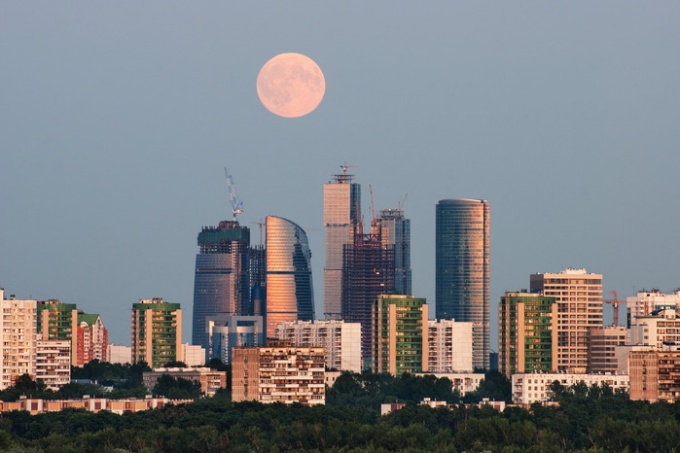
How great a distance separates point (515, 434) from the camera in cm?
18912

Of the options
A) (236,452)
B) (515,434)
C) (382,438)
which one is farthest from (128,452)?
(515,434)

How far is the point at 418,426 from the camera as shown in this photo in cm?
18962

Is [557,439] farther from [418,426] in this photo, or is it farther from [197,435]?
[197,435]

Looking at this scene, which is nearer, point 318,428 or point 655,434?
point 655,434

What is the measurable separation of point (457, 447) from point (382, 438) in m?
13.5

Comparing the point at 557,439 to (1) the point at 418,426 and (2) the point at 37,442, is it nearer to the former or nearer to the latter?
(1) the point at 418,426

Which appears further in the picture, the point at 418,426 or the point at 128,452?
the point at 418,426

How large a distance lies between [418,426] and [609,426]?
55.5 ft

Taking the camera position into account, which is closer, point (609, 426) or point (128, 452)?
point (128, 452)

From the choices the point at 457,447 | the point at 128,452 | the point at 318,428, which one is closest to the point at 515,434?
the point at 457,447

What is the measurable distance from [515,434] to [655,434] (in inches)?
631

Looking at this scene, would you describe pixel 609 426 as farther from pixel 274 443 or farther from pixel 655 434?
pixel 274 443

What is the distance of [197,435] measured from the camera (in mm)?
192000

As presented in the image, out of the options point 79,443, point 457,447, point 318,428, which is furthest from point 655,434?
point 79,443
